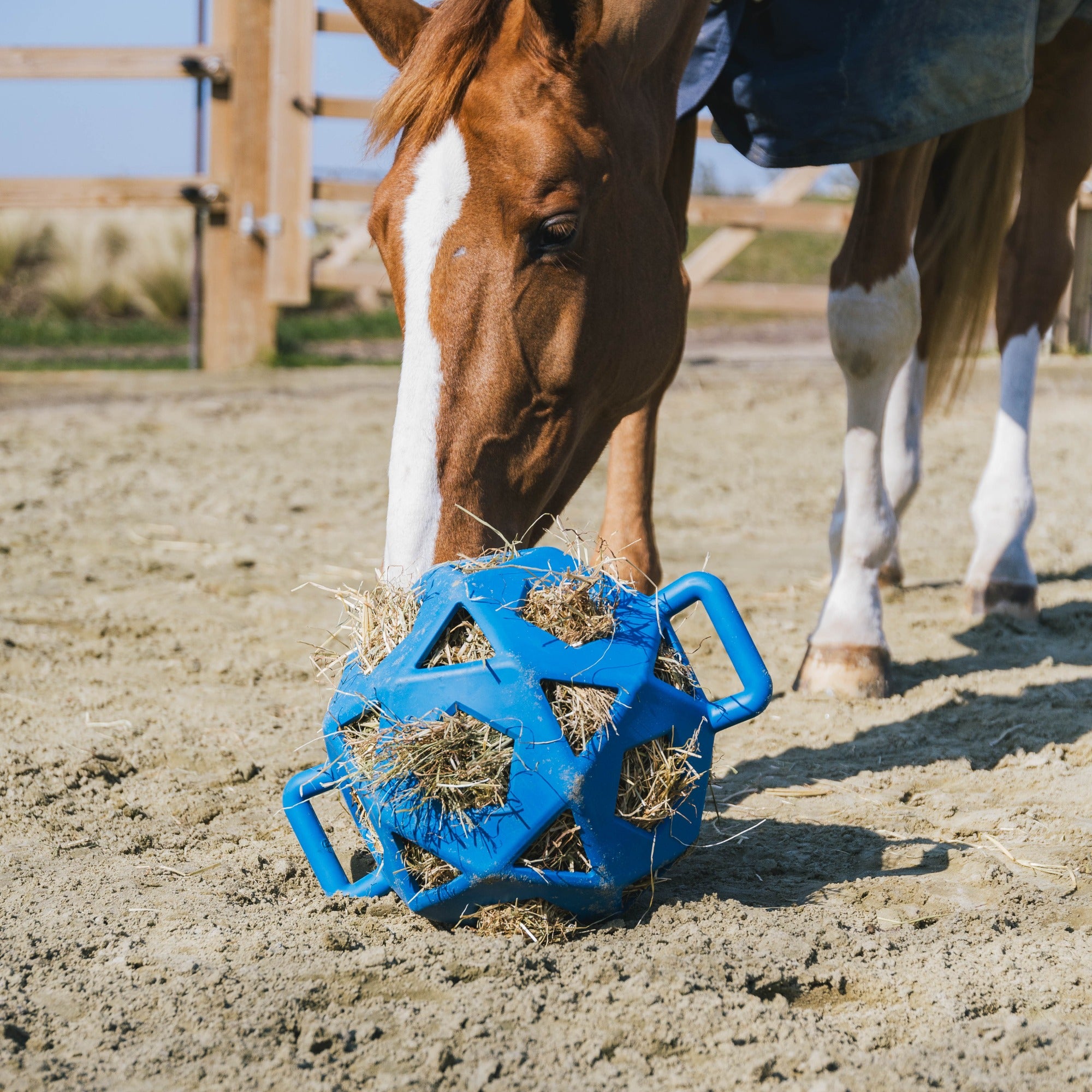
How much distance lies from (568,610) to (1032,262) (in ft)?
7.99

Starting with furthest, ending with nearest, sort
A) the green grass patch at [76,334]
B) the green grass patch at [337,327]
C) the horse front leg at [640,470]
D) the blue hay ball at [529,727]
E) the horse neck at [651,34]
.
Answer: the green grass patch at [337,327]
the green grass patch at [76,334]
the horse front leg at [640,470]
the horse neck at [651,34]
the blue hay ball at [529,727]

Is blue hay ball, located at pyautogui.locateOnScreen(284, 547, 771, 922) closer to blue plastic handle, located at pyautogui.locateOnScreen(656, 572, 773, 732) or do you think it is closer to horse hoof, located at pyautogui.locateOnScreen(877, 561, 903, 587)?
blue plastic handle, located at pyautogui.locateOnScreen(656, 572, 773, 732)

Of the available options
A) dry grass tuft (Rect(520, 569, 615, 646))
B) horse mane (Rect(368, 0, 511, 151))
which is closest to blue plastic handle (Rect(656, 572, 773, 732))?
dry grass tuft (Rect(520, 569, 615, 646))

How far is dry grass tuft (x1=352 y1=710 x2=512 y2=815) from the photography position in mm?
1363

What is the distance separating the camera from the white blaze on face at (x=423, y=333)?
64.4 inches

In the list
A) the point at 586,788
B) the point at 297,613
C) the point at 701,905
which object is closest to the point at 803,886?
the point at 701,905

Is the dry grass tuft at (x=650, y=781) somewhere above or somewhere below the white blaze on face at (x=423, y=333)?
below

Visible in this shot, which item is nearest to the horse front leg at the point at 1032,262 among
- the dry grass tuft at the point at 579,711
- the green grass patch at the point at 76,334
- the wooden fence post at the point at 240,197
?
the dry grass tuft at the point at 579,711

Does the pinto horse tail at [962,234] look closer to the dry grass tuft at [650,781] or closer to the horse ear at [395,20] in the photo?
the horse ear at [395,20]

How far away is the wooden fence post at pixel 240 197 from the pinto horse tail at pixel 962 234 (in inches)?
183

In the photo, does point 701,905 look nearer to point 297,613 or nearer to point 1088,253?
point 297,613

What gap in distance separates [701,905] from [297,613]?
69.9 inches

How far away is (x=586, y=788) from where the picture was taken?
1.37 meters

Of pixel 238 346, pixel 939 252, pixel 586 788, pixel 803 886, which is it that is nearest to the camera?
pixel 586 788
